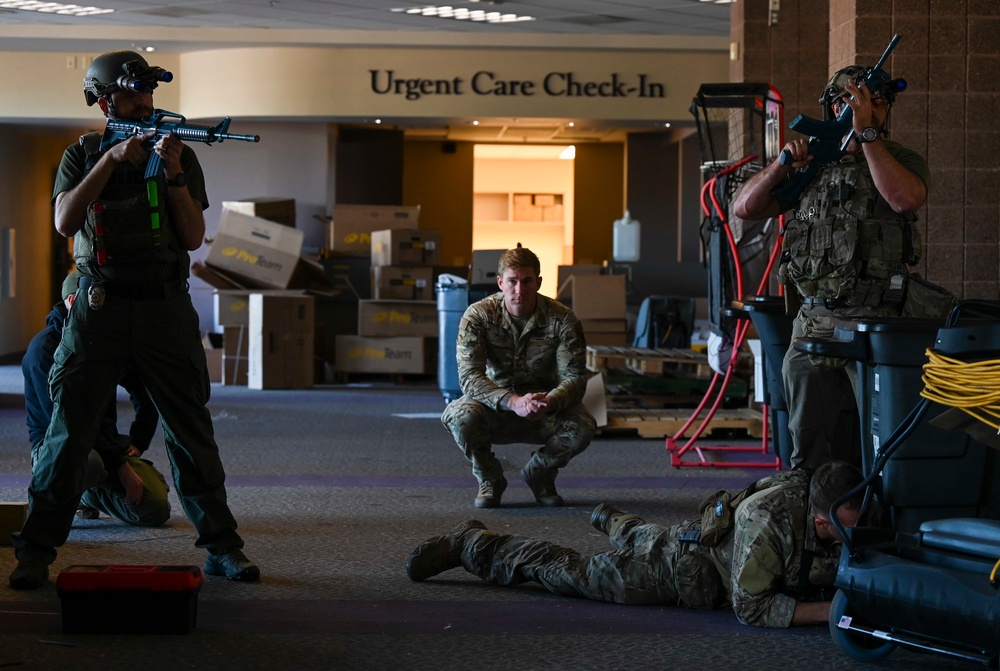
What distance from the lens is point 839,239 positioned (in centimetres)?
395

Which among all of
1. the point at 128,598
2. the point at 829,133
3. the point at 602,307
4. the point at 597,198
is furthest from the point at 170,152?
the point at 597,198

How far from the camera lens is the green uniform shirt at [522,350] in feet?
16.6

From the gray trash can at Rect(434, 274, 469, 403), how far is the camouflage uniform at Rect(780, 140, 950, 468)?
444 centimetres

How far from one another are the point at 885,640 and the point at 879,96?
1790 millimetres

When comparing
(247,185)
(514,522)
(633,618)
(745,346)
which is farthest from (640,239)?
(633,618)

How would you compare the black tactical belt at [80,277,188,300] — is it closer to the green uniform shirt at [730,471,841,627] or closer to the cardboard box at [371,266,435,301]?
the green uniform shirt at [730,471,841,627]

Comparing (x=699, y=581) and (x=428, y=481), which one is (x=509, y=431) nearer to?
(x=428, y=481)

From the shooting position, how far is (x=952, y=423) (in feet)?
9.06

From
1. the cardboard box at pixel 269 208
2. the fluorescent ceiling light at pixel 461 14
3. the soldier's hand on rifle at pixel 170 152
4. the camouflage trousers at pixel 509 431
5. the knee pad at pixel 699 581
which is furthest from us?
the cardboard box at pixel 269 208

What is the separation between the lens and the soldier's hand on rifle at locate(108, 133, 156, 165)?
342cm

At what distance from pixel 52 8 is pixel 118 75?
9328 millimetres

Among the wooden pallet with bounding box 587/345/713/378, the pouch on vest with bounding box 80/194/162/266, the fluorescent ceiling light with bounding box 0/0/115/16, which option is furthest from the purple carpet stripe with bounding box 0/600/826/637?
the fluorescent ceiling light with bounding box 0/0/115/16

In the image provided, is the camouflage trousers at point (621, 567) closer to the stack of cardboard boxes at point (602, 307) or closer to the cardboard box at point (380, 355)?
the stack of cardboard boxes at point (602, 307)

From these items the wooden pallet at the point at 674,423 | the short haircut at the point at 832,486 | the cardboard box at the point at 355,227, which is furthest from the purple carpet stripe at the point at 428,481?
the cardboard box at the point at 355,227
